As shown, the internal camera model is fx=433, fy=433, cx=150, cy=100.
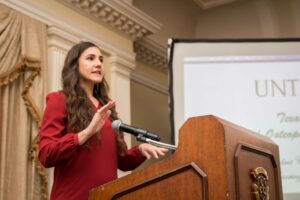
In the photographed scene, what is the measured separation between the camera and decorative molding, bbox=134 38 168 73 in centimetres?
401

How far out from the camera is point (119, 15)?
3389mm

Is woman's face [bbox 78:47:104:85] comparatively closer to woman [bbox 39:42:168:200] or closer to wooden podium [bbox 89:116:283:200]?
woman [bbox 39:42:168:200]

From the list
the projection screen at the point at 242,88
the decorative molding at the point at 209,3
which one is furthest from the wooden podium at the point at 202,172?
the decorative molding at the point at 209,3

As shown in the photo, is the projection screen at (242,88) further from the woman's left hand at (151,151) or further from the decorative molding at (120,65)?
the decorative molding at (120,65)

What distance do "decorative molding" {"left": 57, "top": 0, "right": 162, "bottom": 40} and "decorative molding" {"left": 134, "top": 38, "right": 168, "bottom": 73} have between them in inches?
7.8

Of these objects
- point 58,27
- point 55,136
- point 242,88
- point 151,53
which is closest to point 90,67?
point 55,136

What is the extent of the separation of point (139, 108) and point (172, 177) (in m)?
3.01

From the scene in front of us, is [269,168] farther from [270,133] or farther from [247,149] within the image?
[270,133]

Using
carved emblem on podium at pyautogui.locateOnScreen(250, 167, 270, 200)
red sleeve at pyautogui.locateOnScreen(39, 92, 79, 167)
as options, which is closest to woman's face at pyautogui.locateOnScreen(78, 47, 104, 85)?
red sleeve at pyautogui.locateOnScreen(39, 92, 79, 167)

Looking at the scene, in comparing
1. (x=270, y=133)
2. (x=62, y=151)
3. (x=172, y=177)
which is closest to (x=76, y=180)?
(x=62, y=151)

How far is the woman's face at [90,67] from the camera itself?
164cm

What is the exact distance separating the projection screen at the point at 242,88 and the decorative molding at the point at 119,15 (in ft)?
3.06

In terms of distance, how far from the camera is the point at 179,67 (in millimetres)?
2475

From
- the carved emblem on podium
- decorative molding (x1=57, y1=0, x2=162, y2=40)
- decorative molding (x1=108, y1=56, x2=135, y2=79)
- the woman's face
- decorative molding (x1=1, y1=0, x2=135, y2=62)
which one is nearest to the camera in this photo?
the carved emblem on podium
